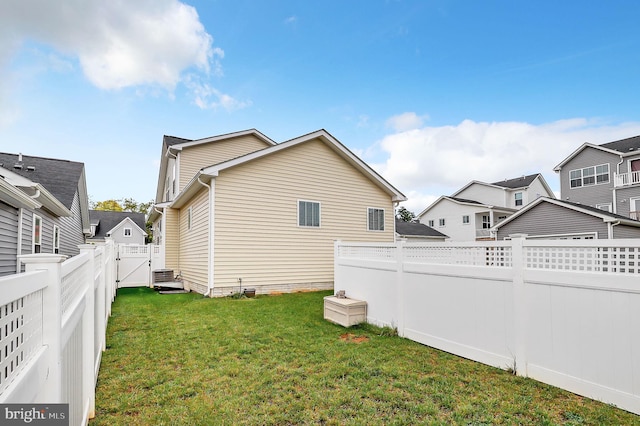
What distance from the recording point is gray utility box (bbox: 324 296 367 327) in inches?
232

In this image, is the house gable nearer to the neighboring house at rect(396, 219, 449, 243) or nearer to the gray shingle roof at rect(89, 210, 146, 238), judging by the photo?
the neighboring house at rect(396, 219, 449, 243)

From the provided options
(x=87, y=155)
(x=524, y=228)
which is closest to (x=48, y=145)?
(x=87, y=155)

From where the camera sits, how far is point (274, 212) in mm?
10523

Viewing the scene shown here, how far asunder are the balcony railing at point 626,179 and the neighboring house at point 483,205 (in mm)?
8293

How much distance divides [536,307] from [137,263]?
13.3 metres

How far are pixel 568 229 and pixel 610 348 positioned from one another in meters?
16.4

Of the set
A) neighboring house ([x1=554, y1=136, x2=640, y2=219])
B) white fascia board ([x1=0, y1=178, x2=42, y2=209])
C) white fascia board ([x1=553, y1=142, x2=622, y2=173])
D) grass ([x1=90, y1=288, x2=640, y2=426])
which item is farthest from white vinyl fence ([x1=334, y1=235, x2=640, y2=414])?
white fascia board ([x1=553, y1=142, x2=622, y2=173])

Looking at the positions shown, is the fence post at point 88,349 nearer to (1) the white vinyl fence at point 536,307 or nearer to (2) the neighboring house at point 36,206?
(1) the white vinyl fence at point 536,307

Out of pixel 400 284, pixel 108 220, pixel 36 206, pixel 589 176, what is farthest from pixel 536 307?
pixel 108 220

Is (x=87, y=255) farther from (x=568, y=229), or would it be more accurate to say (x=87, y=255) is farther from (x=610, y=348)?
(x=568, y=229)

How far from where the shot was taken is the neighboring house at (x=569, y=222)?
15180mm

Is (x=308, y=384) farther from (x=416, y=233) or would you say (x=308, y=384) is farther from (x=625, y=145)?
(x=625, y=145)

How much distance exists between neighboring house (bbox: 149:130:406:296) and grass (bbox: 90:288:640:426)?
414 cm

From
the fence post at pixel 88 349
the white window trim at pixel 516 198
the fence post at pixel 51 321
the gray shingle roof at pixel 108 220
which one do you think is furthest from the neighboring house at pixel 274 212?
the gray shingle roof at pixel 108 220
